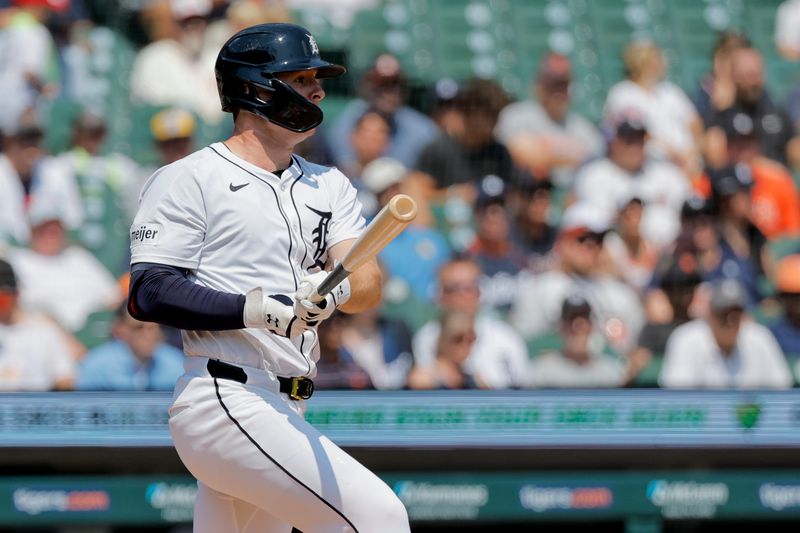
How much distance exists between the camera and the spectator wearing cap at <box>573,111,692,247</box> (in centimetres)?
669

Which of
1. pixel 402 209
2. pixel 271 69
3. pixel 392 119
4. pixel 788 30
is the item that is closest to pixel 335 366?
pixel 392 119

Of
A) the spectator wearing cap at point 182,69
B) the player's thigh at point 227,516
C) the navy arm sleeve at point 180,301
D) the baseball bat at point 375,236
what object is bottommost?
the spectator wearing cap at point 182,69

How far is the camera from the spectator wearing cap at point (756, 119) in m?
7.11

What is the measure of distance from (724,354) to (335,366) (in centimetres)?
187

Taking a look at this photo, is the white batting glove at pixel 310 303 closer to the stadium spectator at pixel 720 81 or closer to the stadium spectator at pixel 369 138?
the stadium spectator at pixel 369 138

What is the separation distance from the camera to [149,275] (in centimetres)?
278

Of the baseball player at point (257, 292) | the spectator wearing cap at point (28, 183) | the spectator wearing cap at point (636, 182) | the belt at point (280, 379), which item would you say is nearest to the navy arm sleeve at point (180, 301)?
the baseball player at point (257, 292)

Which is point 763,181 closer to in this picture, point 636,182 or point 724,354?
point 636,182

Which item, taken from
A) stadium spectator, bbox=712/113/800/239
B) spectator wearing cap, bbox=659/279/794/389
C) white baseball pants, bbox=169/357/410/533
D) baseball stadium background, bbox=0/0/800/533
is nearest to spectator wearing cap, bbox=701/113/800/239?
stadium spectator, bbox=712/113/800/239

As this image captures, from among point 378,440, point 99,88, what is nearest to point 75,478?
point 378,440

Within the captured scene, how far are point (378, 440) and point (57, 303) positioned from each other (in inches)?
62.5

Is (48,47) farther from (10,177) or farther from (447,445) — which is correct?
(447,445)

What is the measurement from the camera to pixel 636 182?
6.84 metres

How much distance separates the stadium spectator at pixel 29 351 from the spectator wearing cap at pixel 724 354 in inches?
109
